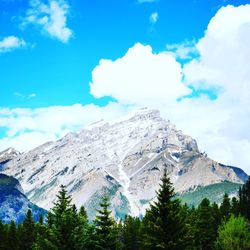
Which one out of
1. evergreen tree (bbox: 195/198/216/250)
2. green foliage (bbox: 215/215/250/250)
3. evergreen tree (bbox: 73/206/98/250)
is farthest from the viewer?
evergreen tree (bbox: 195/198/216/250)

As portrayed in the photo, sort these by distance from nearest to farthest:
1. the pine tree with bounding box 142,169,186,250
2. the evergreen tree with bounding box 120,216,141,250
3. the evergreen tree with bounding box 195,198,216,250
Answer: the pine tree with bounding box 142,169,186,250, the evergreen tree with bounding box 195,198,216,250, the evergreen tree with bounding box 120,216,141,250

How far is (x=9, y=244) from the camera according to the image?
10600 cm

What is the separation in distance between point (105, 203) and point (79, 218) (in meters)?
3.49

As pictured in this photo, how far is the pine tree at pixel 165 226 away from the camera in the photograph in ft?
152

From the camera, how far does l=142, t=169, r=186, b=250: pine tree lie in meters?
46.4

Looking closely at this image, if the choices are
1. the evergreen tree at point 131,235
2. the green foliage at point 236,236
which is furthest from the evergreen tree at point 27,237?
the green foliage at point 236,236

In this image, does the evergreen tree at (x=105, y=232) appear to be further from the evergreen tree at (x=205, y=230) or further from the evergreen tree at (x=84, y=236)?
the evergreen tree at (x=205, y=230)

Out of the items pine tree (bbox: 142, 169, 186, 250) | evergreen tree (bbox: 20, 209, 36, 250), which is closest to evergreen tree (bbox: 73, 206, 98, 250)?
pine tree (bbox: 142, 169, 186, 250)

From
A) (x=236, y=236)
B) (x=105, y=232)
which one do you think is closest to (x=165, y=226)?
(x=105, y=232)

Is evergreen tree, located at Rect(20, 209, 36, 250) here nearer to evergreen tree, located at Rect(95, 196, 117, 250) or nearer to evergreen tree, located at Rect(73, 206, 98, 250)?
evergreen tree, located at Rect(73, 206, 98, 250)

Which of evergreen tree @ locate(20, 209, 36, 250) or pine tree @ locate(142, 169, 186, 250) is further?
evergreen tree @ locate(20, 209, 36, 250)

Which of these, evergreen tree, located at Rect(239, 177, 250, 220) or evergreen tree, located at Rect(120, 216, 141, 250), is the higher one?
evergreen tree, located at Rect(239, 177, 250, 220)

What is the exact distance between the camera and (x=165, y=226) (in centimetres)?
4712

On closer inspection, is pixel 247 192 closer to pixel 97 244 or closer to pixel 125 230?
pixel 125 230
